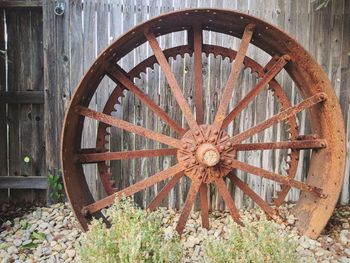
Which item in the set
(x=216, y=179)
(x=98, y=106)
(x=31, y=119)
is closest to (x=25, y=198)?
(x=31, y=119)

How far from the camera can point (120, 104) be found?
3.76 metres

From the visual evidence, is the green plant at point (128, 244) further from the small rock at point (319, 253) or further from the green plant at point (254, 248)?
the small rock at point (319, 253)

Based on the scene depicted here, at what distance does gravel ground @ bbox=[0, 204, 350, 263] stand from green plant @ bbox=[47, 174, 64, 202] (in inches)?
4.1

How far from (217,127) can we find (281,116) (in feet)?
2.08

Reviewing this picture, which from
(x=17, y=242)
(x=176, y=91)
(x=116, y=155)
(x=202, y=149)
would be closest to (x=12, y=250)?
(x=17, y=242)

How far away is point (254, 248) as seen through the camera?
208 centimetres

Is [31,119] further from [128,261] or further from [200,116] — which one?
[128,261]

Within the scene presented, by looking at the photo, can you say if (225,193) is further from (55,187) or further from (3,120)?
(3,120)

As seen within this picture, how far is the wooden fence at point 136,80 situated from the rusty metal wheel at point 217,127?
0.93ft

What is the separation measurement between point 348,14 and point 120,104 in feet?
9.50

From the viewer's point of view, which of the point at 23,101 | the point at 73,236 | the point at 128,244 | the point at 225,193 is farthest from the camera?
the point at 23,101

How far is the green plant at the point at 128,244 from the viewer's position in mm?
1972

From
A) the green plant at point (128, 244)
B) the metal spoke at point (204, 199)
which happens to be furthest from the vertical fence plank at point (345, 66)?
the green plant at point (128, 244)

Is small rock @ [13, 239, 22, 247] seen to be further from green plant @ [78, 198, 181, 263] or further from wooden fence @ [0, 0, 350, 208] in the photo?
green plant @ [78, 198, 181, 263]
